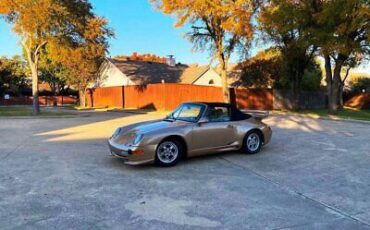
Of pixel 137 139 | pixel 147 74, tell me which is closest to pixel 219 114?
pixel 137 139

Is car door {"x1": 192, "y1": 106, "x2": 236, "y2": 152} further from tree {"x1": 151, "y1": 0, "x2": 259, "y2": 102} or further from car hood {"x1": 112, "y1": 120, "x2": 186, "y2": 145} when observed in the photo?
tree {"x1": 151, "y1": 0, "x2": 259, "y2": 102}

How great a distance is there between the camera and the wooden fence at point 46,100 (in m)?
54.6

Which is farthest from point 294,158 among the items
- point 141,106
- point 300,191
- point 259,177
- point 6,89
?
point 6,89

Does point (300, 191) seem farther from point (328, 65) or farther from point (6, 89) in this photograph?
point (6, 89)

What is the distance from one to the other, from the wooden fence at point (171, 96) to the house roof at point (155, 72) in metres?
3.15

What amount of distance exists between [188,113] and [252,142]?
181cm

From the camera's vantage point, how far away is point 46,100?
58.1 meters

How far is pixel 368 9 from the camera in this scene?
23.5 m

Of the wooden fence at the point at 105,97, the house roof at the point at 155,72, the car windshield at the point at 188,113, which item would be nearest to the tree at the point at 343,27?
the car windshield at the point at 188,113

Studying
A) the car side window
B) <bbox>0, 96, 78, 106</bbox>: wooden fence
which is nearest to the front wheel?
the car side window

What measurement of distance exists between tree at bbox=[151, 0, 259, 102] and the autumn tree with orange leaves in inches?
215

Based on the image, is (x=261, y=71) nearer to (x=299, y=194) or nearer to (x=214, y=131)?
(x=214, y=131)

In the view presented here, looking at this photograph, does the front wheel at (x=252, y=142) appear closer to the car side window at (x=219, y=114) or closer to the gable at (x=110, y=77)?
the car side window at (x=219, y=114)

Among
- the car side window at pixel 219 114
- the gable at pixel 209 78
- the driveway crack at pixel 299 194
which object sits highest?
the gable at pixel 209 78
